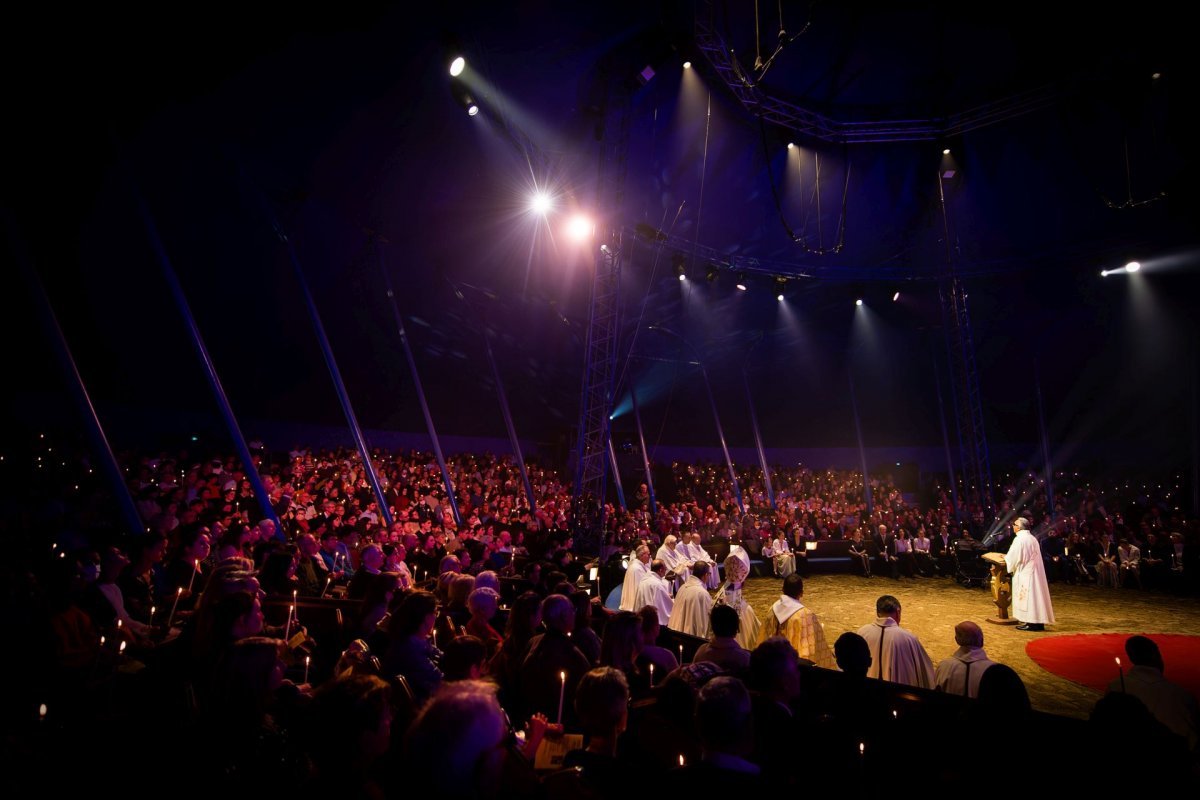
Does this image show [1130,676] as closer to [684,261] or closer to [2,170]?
[2,170]

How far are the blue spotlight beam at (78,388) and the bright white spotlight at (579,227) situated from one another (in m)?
9.95

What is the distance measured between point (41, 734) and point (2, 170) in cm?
978

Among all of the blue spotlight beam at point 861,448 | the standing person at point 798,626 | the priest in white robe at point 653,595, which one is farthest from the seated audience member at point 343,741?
the blue spotlight beam at point 861,448

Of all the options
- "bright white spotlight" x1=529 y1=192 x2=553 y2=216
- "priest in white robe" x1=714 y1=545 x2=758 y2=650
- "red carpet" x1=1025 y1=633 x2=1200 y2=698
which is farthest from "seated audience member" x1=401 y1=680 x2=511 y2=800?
"bright white spotlight" x1=529 y1=192 x2=553 y2=216

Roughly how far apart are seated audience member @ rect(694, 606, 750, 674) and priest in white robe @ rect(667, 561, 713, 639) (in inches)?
127

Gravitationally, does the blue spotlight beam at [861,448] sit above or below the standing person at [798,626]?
above

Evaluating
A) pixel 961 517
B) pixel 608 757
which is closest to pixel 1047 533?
pixel 961 517

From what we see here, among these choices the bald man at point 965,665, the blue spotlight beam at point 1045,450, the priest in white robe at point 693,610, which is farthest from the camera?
the blue spotlight beam at point 1045,450

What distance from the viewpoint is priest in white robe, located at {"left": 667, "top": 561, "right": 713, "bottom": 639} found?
685cm

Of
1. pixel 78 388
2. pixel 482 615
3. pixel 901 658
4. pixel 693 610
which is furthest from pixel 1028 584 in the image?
pixel 78 388

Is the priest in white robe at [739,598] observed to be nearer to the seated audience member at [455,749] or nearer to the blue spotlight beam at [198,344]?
the seated audience member at [455,749]

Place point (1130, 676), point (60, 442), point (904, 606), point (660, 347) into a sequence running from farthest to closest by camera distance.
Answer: point (660, 347)
point (904, 606)
point (60, 442)
point (1130, 676)

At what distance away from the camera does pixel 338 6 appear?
8023 mm

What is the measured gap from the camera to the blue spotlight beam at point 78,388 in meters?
6.29
